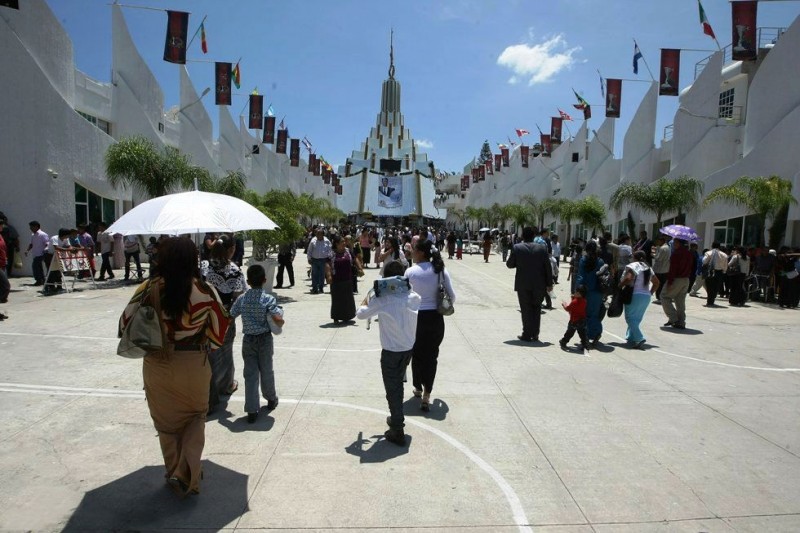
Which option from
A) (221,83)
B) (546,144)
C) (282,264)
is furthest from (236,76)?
(546,144)

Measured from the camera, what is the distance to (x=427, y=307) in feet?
16.2

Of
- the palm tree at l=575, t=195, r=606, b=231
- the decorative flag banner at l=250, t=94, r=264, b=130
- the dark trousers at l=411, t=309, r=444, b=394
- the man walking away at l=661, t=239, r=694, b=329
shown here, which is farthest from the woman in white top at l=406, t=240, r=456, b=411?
the decorative flag banner at l=250, t=94, r=264, b=130

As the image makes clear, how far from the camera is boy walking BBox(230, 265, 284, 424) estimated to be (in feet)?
15.0

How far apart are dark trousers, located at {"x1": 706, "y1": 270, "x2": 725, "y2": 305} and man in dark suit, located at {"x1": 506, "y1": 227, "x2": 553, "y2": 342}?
741 cm

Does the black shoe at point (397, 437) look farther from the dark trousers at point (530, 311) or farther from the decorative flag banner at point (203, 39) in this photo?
the decorative flag banner at point (203, 39)

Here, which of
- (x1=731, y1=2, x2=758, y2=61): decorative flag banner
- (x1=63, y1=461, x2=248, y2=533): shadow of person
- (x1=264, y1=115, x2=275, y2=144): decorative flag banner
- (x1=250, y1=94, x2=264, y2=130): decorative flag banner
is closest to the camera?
(x1=63, y1=461, x2=248, y2=533): shadow of person

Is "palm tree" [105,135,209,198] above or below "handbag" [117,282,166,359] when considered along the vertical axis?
above

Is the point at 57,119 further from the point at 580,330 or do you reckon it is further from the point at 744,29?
the point at 744,29

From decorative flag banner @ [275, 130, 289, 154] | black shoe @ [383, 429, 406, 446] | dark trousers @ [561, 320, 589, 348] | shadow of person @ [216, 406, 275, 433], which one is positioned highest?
decorative flag banner @ [275, 130, 289, 154]

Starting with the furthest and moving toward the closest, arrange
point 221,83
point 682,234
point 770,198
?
1. point 221,83
2. point 770,198
3. point 682,234

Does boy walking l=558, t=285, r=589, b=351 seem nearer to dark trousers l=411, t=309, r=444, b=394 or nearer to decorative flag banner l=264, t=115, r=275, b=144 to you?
dark trousers l=411, t=309, r=444, b=394

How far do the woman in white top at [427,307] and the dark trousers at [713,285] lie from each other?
425 inches

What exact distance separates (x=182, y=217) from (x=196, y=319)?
10.4ft

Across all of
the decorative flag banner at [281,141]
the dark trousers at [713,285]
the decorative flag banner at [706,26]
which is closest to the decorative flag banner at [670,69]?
the decorative flag banner at [706,26]
